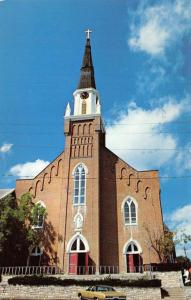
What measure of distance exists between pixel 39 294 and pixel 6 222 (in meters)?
8.28

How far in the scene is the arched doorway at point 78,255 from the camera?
28.8 meters

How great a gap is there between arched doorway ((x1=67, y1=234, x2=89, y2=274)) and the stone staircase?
28.3ft

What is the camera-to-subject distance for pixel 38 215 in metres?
31.2

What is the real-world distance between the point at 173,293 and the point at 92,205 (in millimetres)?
12079

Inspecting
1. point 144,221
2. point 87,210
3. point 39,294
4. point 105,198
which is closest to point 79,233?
point 87,210

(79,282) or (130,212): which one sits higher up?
(130,212)

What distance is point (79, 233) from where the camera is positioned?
3020 centimetres

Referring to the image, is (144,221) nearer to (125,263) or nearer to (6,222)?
(125,263)

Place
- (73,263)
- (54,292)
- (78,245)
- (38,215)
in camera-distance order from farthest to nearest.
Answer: (38,215) < (78,245) < (73,263) < (54,292)

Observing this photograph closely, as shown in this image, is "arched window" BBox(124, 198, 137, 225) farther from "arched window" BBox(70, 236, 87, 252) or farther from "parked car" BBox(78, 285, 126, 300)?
"parked car" BBox(78, 285, 126, 300)

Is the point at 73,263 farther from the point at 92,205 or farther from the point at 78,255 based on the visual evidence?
the point at 92,205

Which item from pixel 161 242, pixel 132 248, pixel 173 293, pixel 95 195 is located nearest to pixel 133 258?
pixel 132 248

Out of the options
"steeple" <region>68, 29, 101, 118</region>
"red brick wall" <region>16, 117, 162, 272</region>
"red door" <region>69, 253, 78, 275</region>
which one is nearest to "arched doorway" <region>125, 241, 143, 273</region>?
"red brick wall" <region>16, 117, 162, 272</region>

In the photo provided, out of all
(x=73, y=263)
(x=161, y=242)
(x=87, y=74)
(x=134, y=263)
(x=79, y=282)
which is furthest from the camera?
(x=87, y=74)
